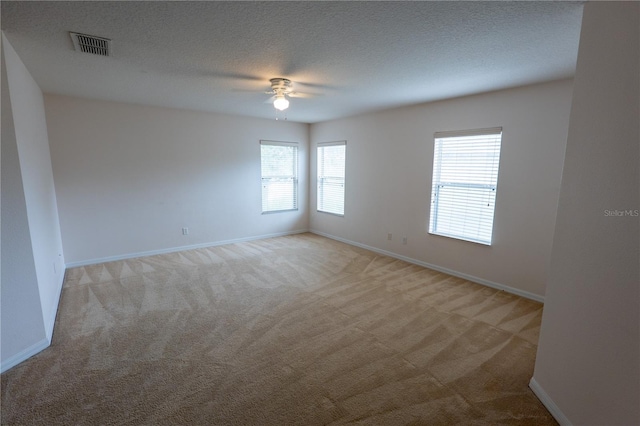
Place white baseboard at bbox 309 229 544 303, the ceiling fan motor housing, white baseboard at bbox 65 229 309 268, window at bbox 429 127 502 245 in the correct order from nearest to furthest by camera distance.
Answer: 1. the ceiling fan motor housing
2. white baseboard at bbox 309 229 544 303
3. window at bbox 429 127 502 245
4. white baseboard at bbox 65 229 309 268

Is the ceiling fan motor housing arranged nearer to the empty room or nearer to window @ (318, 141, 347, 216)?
the empty room

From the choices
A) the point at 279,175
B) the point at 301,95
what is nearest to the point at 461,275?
the point at 301,95

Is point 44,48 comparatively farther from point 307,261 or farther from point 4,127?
point 307,261

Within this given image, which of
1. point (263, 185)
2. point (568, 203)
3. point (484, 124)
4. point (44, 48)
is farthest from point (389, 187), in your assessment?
point (44, 48)

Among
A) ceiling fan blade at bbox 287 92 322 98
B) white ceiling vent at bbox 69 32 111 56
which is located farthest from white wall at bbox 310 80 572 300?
white ceiling vent at bbox 69 32 111 56

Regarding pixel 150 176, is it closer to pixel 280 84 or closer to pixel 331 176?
pixel 280 84

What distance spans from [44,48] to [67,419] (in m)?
2.74

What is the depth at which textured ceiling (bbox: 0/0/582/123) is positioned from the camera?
1.79 m

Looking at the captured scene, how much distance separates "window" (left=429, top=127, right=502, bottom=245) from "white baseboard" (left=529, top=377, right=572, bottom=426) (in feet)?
6.78

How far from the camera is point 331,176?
6156 mm

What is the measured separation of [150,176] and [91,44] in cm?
286

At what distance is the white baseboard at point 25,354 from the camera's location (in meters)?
2.17

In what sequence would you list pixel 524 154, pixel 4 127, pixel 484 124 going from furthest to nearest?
1. pixel 484 124
2. pixel 524 154
3. pixel 4 127

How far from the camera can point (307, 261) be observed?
15.5 ft
